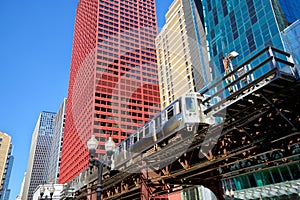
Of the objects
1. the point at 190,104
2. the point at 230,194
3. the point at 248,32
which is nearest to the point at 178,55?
the point at 248,32

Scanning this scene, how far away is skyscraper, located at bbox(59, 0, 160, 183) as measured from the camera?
8800 centimetres

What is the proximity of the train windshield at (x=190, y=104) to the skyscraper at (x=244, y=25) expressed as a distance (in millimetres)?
18539

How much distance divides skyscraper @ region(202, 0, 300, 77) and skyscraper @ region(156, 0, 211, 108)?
22.1m

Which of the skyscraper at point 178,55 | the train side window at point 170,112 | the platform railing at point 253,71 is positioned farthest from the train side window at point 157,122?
the skyscraper at point 178,55

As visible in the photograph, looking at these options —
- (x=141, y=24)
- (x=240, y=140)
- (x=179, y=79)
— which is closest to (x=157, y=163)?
(x=240, y=140)

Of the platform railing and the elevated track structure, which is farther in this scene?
the elevated track structure

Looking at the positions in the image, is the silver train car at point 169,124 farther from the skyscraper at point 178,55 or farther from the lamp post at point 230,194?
the skyscraper at point 178,55

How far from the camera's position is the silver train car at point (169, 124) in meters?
12.4

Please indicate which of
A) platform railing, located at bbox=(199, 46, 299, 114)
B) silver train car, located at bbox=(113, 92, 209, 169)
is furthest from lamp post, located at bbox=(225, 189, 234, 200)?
platform railing, located at bbox=(199, 46, 299, 114)

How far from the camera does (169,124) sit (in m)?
13.9

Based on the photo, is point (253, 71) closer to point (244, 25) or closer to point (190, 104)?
point (190, 104)

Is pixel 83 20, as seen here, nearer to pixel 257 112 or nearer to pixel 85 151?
pixel 85 151

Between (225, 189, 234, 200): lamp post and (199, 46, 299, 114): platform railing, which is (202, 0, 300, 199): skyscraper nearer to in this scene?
(225, 189, 234, 200): lamp post

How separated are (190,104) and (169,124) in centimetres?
158
